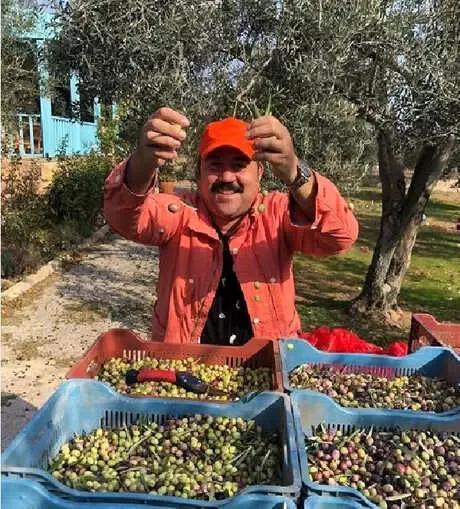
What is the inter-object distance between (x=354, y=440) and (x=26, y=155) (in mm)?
13897

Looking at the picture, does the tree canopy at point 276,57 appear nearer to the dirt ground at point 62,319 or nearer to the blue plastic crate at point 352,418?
the blue plastic crate at point 352,418

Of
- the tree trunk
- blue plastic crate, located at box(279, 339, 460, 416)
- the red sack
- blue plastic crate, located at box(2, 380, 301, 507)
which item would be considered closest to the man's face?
blue plastic crate, located at box(279, 339, 460, 416)

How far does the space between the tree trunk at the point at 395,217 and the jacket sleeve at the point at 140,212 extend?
14.9 feet

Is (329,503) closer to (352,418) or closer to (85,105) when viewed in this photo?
(352,418)

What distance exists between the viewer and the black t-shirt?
2.68 meters

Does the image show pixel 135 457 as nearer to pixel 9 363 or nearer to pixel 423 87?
pixel 423 87

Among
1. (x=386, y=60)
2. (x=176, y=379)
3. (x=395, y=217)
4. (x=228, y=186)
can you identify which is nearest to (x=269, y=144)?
(x=228, y=186)

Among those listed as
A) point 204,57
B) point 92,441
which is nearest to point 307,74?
point 204,57

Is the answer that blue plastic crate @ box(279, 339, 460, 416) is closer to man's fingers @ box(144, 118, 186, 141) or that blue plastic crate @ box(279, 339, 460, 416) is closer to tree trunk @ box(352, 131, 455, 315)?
man's fingers @ box(144, 118, 186, 141)

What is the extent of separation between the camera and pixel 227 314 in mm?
2754

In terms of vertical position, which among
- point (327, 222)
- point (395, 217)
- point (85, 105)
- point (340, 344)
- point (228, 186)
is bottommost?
point (340, 344)

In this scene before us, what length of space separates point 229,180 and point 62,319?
5.49m

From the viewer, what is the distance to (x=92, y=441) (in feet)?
6.19

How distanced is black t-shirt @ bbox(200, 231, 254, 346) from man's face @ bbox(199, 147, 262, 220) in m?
0.19
